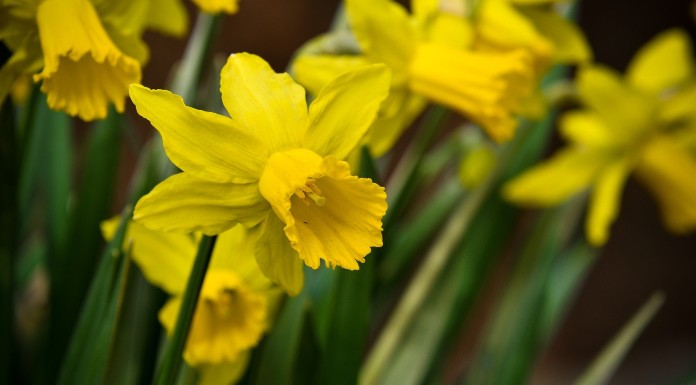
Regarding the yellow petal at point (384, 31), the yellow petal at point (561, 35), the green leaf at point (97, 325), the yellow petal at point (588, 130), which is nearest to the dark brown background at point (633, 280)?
the yellow petal at point (588, 130)

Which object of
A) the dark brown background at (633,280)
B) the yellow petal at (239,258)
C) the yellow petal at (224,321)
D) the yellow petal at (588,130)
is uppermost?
the yellow petal at (588,130)

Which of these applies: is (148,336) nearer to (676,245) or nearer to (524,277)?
(524,277)

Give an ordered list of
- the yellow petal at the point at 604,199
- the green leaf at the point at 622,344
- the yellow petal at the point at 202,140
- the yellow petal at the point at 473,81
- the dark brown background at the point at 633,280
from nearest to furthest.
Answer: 1. the yellow petal at the point at 202,140
2. the yellow petal at the point at 473,81
3. the green leaf at the point at 622,344
4. the yellow petal at the point at 604,199
5. the dark brown background at the point at 633,280

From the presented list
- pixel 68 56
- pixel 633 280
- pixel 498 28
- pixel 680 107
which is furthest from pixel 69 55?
pixel 633 280

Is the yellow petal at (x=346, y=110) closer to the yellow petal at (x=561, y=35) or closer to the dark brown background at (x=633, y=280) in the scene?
the yellow petal at (x=561, y=35)

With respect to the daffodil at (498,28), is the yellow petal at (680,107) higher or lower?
lower

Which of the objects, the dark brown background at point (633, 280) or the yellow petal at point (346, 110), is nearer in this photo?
the yellow petal at point (346, 110)

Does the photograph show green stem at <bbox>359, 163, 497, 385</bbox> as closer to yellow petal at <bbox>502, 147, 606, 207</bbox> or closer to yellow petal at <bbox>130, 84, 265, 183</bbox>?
yellow petal at <bbox>502, 147, 606, 207</bbox>

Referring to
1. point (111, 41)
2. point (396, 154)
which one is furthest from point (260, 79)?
point (396, 154)
